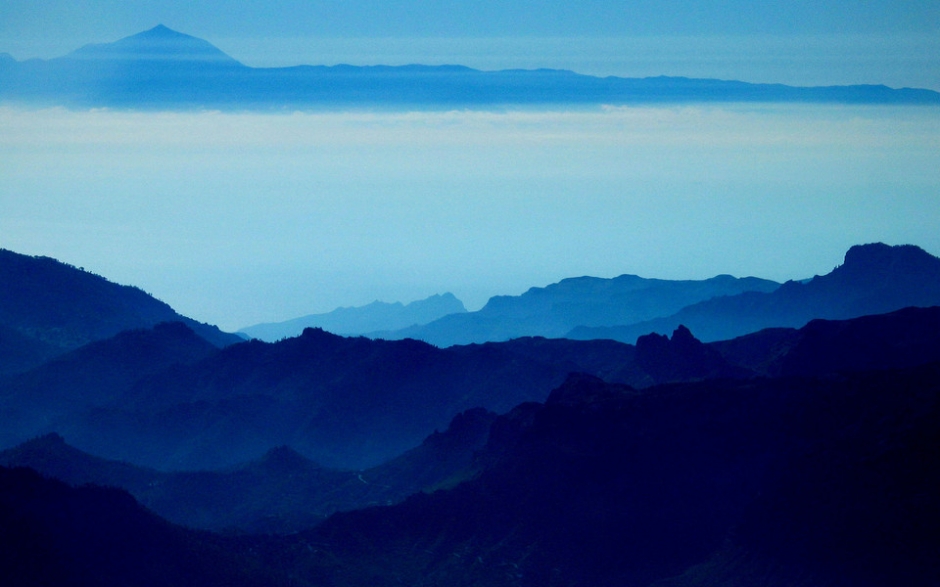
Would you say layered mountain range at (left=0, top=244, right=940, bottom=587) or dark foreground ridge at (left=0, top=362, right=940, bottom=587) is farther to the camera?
dark foreground ridge at (left=0, top=362, right=940, bottom=587)

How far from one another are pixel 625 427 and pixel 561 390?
46.9ft

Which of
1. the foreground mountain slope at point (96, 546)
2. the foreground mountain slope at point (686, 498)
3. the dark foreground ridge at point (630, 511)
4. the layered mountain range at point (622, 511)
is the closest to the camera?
the foreground mountain slope at point (96, 546)

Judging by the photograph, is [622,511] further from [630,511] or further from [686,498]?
[686,498]

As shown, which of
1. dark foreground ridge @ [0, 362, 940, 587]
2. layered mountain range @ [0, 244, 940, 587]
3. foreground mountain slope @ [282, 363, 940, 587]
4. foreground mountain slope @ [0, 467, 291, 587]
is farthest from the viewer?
foreground mountain slope @ [282, 363, 940, 587]

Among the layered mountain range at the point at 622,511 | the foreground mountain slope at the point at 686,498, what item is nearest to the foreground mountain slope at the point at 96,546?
the layered mountain range at the point at 622,511

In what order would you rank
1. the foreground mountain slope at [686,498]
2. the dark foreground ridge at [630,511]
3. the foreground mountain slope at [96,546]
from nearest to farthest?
the foreground mountain slope at [96,546] < the dark foreground ridge at [630,511] < the foreground mountain slope at [686,498]

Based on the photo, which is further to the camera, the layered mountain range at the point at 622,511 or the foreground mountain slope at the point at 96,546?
the layered mountain range at the point at 622,511

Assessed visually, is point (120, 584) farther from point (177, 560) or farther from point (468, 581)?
point (468, 581)

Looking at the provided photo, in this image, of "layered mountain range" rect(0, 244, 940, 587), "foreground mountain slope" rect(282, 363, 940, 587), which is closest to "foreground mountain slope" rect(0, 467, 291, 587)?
"layered mountain range" rect(0, 244, 940, 587)

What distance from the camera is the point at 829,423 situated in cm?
16812

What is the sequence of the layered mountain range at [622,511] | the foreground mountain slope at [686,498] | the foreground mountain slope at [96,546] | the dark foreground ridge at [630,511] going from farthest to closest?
the foreground mountain slope at [686,498], the dark foreground ridge at [630,511], the layered mountain range at [622,511], the foreground mountain slope at [96,546]

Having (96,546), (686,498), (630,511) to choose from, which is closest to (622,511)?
(630,511)

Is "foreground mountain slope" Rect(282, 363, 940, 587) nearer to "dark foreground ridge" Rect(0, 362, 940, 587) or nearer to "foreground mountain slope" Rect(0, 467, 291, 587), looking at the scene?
"dark foreground ridge" Rect(0, 362, 940, 587)

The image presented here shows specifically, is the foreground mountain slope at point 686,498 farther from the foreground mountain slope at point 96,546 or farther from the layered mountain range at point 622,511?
the foreground mountain slope at point 96,546
